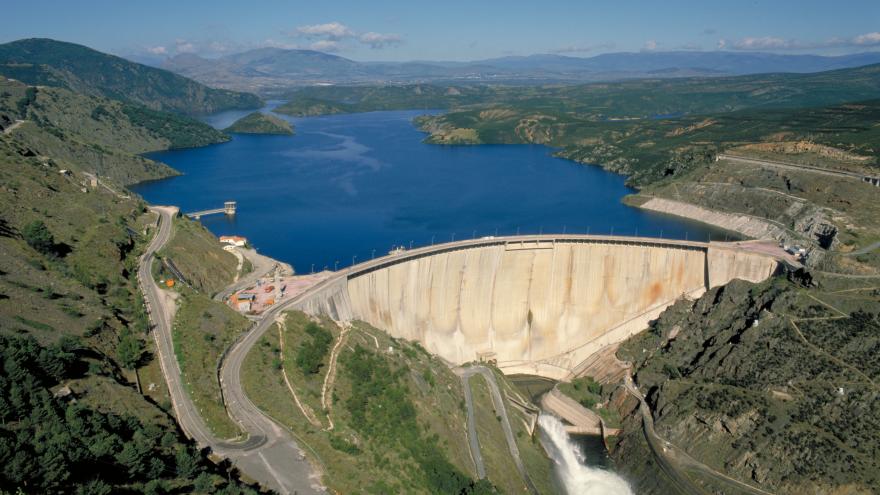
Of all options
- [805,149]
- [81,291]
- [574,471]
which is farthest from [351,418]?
[805,149]

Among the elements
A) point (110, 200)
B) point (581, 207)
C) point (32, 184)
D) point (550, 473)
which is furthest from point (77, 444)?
point (581, 207)

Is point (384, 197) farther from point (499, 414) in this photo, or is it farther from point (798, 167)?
point (499, 414)

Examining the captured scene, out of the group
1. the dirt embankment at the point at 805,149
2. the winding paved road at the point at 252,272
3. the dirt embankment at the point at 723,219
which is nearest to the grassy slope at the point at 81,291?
the winding paved road at the point at 252,272

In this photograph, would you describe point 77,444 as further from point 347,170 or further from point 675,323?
point 347,170

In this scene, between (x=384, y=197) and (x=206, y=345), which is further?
(x=384, y=197)

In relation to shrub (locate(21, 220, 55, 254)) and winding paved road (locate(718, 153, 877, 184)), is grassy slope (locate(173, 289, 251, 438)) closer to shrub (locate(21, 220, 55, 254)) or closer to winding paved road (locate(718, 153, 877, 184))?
shrub (locate(21, 220, 55, 254))

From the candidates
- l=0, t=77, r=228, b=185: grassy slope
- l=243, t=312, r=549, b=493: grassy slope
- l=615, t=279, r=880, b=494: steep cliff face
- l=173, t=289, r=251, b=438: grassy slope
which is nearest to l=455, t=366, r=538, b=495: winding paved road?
l=243, t=312, r=549, b=493: grassy slope
